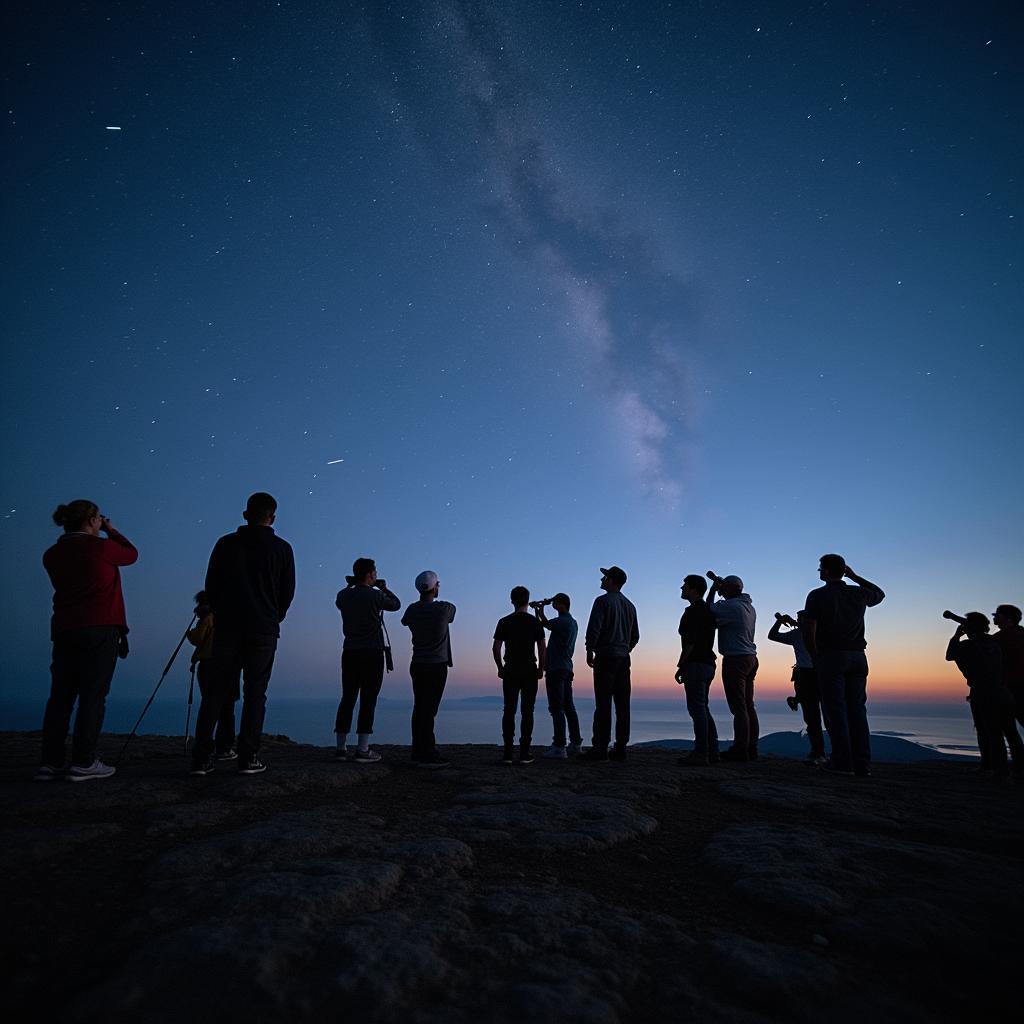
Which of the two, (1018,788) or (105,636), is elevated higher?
(105,636)

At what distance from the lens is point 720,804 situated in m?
4.57

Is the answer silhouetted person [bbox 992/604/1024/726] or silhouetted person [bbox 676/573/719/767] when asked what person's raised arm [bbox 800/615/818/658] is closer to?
silhouetted person [bbox 676/573/719/767]

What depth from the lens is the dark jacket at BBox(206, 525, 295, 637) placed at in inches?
200

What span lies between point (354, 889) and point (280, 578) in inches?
142

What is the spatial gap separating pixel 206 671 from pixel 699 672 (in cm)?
585

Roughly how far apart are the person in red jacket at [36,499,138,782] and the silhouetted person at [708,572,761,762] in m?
6.96

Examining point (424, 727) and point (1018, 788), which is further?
point (424, 727)

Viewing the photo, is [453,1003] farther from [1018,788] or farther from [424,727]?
[1018,788]

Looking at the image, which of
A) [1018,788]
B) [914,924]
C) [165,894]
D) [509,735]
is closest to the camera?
[914,924]

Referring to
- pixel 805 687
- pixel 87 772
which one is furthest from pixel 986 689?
pixel 87 772

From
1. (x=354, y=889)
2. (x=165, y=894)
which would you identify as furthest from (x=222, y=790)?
(x=354, y=889)

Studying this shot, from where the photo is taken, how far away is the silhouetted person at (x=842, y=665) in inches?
245

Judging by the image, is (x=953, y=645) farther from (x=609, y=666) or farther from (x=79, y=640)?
(x=79, y=640)

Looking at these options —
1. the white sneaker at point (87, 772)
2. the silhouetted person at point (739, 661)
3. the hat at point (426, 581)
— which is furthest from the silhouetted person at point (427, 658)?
the silhouetted person at point (739, 661)
